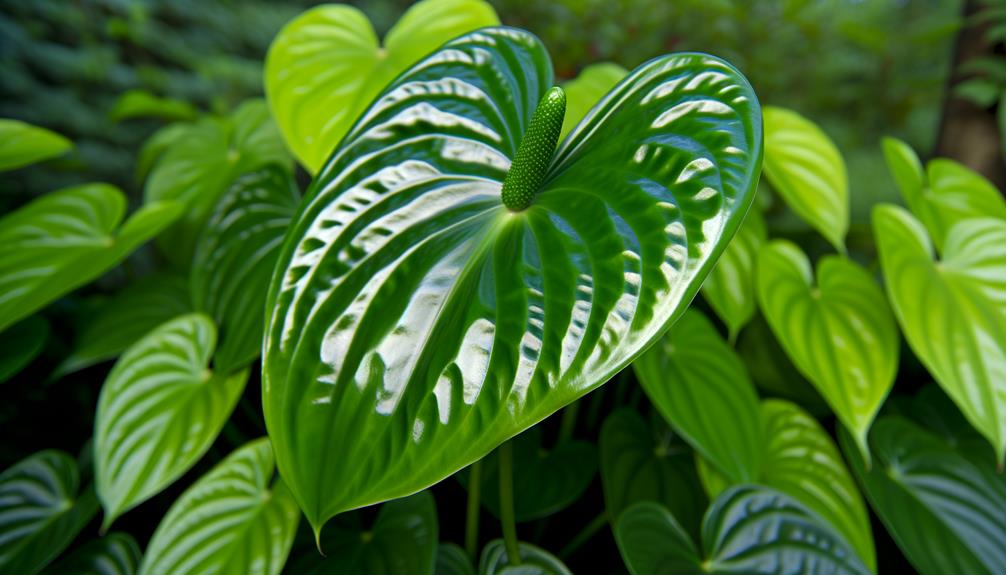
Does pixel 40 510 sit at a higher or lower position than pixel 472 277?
lower

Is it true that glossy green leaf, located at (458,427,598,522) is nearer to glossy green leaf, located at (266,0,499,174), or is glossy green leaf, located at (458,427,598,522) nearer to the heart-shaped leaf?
glossy green leaf, located at (266,0,499,174)

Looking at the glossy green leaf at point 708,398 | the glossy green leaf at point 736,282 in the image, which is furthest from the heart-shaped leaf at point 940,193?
the glossy green leaf at point 708,398

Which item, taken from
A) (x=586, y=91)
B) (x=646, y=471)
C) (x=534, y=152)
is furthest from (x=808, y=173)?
(x=534, y=152)

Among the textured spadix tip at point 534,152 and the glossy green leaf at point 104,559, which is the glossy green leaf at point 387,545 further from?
the textured spadix tip at point 534,152

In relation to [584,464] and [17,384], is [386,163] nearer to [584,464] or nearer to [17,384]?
[584,464]

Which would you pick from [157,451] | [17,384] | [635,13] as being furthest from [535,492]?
[635,13]

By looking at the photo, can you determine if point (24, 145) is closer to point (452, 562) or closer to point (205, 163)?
point (205, 163)
